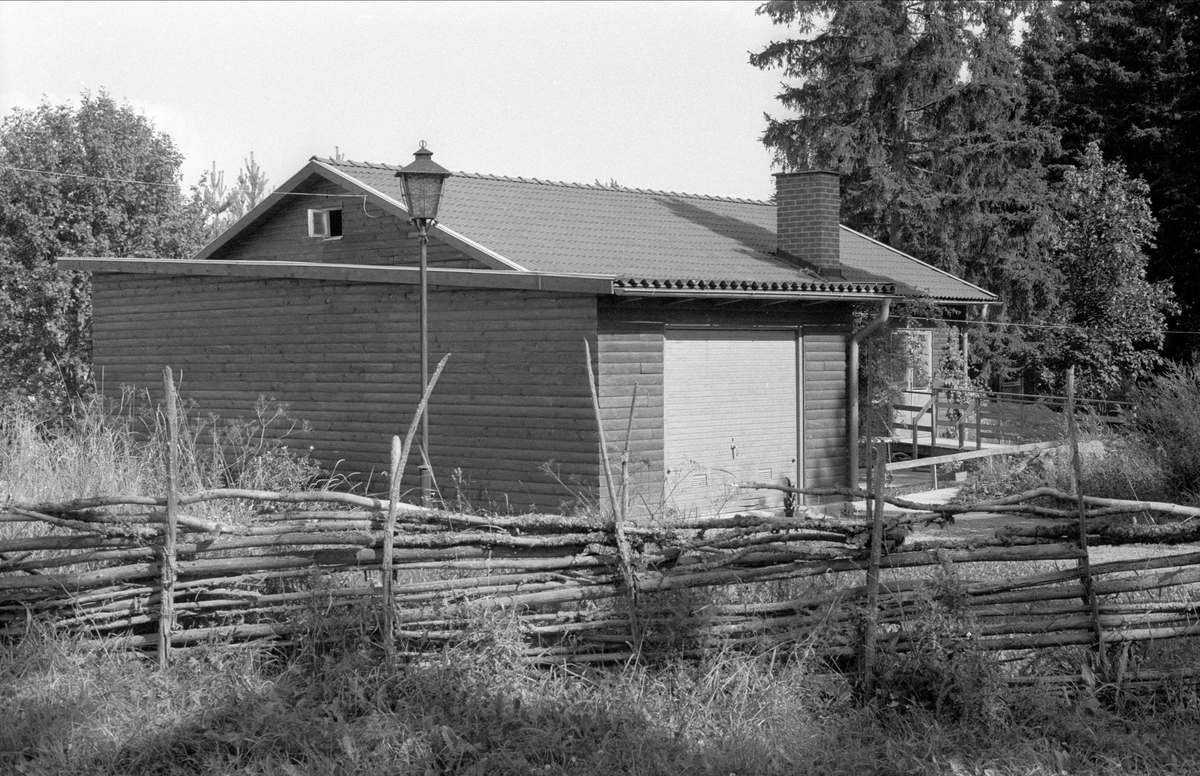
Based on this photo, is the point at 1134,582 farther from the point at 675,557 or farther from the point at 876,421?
the point at 876,421

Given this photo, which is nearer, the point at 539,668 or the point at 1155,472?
the point at 539,668

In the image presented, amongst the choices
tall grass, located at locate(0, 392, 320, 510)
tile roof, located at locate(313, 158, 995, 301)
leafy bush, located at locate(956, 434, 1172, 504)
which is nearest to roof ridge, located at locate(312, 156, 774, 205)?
tile roof, located at locate(313, 158, 995, 301)

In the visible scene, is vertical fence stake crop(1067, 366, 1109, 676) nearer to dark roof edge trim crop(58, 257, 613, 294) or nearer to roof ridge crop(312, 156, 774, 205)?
dark roof edge trim crop(58, 257, 613, 294)

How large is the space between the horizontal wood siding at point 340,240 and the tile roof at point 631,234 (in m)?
0.34

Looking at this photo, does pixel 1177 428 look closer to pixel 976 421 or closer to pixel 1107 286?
pixel 976 421

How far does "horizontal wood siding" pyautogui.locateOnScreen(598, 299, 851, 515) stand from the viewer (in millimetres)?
12359

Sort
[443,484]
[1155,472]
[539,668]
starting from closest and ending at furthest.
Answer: [539,668], [1155,472], [443,484]

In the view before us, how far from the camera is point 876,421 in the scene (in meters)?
20.1

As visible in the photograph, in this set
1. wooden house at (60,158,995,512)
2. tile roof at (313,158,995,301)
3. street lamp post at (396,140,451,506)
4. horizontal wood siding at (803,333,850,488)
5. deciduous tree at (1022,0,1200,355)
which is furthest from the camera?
deciduous tree at (1022,0,1200,355)

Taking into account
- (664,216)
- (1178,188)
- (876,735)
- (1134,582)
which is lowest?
(876,735)

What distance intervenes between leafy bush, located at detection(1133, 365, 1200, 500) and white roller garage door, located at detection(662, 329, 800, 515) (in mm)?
3985

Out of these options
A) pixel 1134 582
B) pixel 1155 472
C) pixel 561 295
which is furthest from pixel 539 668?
pixel 1155 472

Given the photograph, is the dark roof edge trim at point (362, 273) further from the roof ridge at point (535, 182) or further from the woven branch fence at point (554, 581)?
the woven branch fence at point (554, 581)

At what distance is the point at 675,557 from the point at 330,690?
172cm
